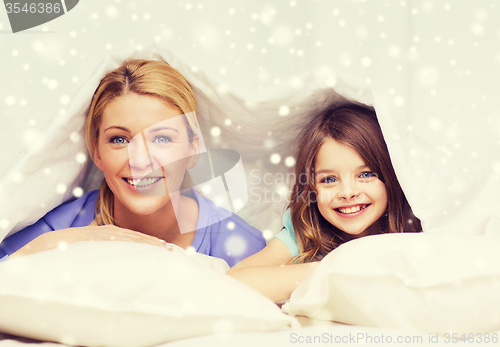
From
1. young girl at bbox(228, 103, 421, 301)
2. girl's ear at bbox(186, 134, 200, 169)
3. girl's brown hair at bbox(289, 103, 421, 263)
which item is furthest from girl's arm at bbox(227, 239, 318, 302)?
girl's ear at bbox(186, 134, 200, 169)

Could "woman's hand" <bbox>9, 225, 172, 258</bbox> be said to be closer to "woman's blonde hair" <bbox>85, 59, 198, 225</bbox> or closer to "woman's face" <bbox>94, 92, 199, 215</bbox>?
"woman's face" <bbox>94, 92, 199, 215</bbox>

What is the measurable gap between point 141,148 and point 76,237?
0.79 feet

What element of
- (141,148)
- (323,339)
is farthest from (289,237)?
(323,339)

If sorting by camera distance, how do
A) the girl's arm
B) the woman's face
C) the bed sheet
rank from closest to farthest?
the bed sheet < the girl's arm < the woman's face

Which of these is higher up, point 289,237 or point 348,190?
point 348,190

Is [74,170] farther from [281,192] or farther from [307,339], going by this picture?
[307,339]

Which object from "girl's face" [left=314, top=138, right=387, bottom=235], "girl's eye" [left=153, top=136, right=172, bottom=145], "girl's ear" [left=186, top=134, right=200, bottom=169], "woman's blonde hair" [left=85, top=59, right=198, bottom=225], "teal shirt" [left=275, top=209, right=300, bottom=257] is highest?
"woman's blonde hair" [left=85, top=59, right=198, bottom=225]

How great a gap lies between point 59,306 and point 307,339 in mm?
314

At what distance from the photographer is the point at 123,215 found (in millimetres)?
1043

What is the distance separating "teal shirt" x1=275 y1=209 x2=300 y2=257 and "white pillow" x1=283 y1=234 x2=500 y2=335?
16.4 inches

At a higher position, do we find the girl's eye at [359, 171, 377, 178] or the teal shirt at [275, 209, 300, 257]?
the girl's eye at [359, 171, 377, 178]

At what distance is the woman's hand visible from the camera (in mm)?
758

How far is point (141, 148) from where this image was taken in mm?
879

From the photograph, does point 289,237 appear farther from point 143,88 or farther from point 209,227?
point 143,88
